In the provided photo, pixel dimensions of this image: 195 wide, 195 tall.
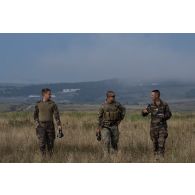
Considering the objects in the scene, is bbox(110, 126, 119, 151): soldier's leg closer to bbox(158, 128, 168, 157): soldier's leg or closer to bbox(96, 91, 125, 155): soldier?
bbox(96, 91, 125, 155): soldier

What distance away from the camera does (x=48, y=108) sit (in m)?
11.0

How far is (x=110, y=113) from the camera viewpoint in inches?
427

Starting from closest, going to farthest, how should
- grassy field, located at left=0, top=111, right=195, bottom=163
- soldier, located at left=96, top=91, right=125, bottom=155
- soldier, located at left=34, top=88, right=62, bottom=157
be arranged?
grassy field, located at left=0, top=111, right=195, bottom=163, soldier, located at left=96, top=91, right=125, bottom=155, soldier, located at left=34, top=88, right=62, bottom=157

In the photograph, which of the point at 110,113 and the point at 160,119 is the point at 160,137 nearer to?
the point at 160,119

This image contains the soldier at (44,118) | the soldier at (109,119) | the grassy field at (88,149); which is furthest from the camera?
the soldier at (44,118)

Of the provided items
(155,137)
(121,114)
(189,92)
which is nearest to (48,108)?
(121,114)

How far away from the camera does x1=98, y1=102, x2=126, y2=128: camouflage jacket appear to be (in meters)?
10.9

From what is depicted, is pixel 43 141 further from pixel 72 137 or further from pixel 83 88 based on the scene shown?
pixel 83 88

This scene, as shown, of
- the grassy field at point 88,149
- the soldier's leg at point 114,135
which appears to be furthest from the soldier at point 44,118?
the soldier's leg at point 114,135

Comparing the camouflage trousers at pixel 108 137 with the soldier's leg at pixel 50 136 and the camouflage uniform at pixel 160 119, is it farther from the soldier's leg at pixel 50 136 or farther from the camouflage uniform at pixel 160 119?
the soldier's leg at pixel 50 136

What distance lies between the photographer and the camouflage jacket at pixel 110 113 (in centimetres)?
1086

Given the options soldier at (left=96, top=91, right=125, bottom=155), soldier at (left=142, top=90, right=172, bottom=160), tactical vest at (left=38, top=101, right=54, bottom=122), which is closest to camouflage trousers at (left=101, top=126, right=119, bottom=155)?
soldier at (left=96, top=91, right=125, bottom=155)

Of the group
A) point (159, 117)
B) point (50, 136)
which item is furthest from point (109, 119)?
point (50, 136)

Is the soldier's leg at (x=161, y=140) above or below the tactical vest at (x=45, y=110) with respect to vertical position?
below
